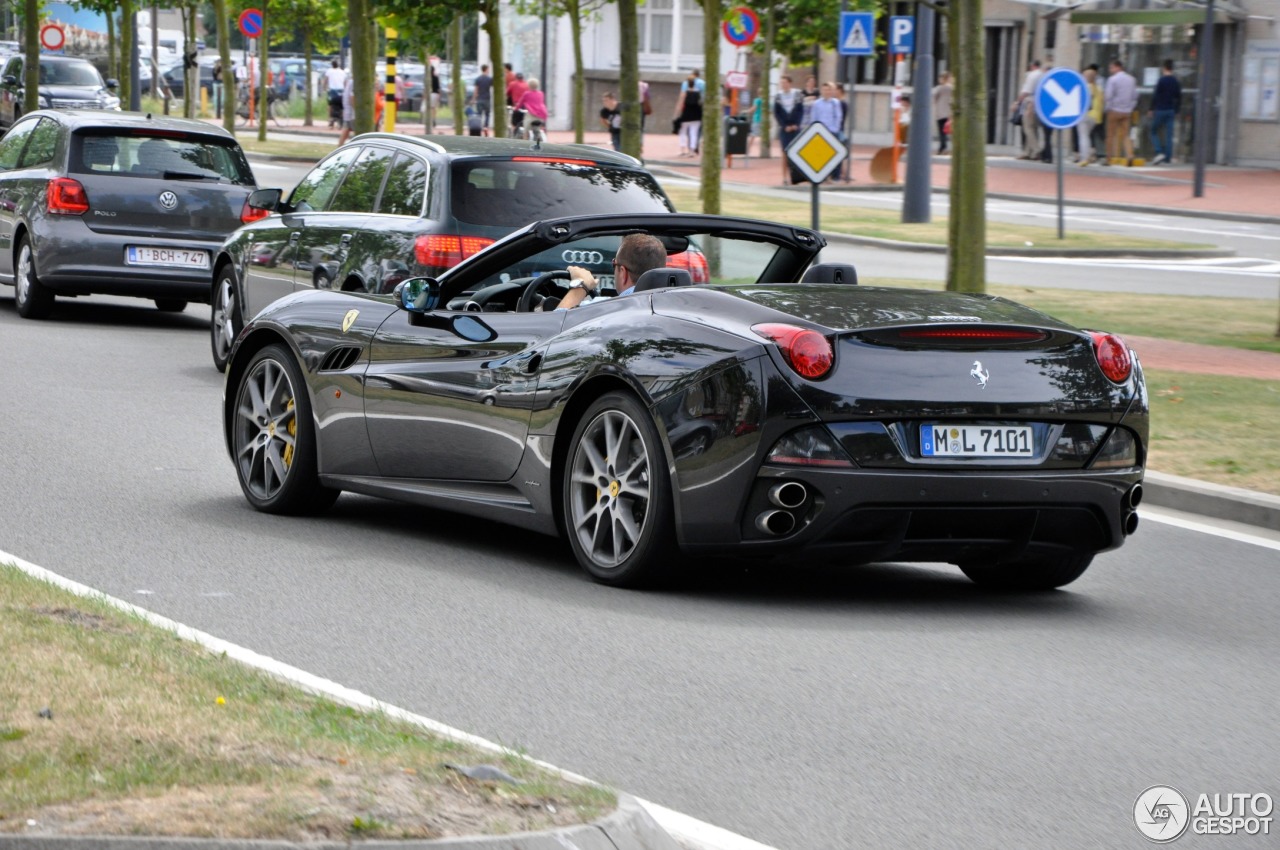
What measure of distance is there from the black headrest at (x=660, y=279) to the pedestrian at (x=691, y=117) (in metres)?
41.2

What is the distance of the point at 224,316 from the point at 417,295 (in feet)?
21.8

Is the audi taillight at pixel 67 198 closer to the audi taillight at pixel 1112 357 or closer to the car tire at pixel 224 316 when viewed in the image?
the car tire at pixel 224 316

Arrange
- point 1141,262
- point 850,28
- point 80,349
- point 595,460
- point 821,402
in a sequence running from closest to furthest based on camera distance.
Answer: point 821,402
point 595,460
point 80,349
point 1141,262
point 850,28

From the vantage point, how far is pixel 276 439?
8.80 metres

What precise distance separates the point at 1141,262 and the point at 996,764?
73.3ft

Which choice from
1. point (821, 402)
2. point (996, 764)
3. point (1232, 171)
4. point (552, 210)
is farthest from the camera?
point (1232, 171)

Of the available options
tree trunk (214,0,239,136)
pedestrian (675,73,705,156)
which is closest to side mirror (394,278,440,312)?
tree trunk (214,0,239,136)

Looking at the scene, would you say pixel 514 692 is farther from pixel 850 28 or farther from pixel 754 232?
pixel 850 28

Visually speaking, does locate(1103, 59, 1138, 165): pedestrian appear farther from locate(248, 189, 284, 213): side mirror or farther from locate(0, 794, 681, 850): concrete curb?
locate(0, 794, 681, 850): concrete curb

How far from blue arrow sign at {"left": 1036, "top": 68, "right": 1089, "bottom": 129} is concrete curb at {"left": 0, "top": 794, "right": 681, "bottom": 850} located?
22226 mm

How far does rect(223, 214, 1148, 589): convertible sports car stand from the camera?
6691mm

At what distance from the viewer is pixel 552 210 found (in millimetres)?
11953

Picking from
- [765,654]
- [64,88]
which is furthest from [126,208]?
[64,88]

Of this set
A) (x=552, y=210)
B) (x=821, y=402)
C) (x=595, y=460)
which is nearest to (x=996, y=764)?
(x=821, y=402)
